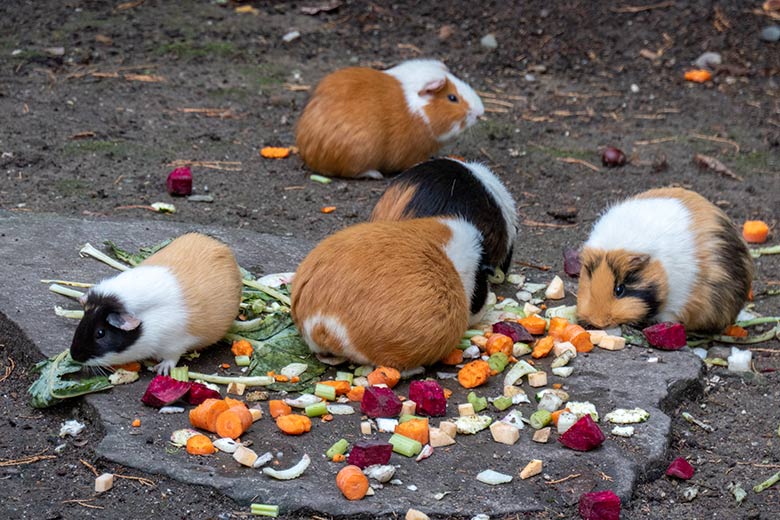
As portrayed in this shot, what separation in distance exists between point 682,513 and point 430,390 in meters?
0.89

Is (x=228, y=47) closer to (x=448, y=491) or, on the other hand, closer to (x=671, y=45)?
(x=671, y=45)

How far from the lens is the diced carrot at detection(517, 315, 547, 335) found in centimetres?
400

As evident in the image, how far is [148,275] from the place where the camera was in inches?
139

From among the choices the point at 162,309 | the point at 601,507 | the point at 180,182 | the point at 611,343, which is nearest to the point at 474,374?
the point at 611,343

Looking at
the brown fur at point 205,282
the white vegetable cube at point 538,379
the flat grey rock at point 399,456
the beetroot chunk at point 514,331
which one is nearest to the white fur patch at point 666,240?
the flat grey rock at point 399,456

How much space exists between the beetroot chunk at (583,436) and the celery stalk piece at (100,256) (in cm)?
197

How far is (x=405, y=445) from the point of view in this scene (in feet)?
10.2

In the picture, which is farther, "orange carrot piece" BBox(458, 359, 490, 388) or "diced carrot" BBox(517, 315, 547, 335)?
"diced carrot" BBox(517, 315, 547, 335)

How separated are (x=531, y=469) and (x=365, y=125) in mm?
3282

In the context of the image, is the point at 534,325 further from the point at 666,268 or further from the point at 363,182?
the point at 363,182

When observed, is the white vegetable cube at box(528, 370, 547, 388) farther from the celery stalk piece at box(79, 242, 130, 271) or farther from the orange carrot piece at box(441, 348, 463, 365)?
the celery stalk piece at box(79, 242, 130, 271)

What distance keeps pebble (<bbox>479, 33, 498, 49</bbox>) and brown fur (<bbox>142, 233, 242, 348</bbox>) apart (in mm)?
5075

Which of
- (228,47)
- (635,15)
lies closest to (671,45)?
(635,15)

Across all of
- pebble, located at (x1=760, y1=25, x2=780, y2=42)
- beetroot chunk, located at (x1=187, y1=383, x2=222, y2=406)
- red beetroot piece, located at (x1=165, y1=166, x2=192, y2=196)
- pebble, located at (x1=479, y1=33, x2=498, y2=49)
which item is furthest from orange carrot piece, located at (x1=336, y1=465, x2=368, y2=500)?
pebble, located at (x1=760, y1=25, x2=780, y2=42)
